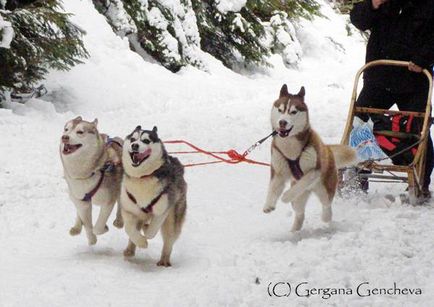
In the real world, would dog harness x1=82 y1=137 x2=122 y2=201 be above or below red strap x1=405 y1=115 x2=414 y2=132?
below

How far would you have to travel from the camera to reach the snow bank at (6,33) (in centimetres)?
858

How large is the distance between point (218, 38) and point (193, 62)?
1.94 meters

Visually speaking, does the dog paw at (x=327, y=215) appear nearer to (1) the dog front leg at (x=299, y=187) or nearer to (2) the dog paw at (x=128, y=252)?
(1) the dog front leg at (x=299, y=187)

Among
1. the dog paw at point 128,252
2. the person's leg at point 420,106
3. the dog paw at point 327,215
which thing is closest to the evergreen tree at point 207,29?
the person's leg at point 420,106

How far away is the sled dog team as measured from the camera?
13.8 feet

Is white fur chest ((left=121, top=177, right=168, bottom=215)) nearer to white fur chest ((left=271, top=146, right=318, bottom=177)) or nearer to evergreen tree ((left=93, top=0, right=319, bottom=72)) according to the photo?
white fur chest ((left=271, top=146, right=318, bottom=177))

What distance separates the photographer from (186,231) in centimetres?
540

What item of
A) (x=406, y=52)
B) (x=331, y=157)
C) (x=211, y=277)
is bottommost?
(x=211, y=277)

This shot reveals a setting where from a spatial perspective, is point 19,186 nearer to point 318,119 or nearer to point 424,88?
point 424,88

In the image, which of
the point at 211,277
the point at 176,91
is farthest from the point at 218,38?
the point at 211,277

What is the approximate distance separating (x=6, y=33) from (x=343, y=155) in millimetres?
5391

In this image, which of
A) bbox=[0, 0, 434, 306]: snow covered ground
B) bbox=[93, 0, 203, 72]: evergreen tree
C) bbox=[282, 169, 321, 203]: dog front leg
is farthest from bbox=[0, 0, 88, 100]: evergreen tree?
bbox=[282, 169, 321, 203]: dog front leg

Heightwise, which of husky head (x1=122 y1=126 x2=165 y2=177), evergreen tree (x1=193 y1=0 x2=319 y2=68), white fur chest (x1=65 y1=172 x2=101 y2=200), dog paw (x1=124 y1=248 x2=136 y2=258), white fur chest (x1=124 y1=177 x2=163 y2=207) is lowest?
evergreen tree (x1=193 y1=0 x2=319 y2=68)

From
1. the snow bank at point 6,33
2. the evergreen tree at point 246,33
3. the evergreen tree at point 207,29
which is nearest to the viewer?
the snow bank at point 6,33
